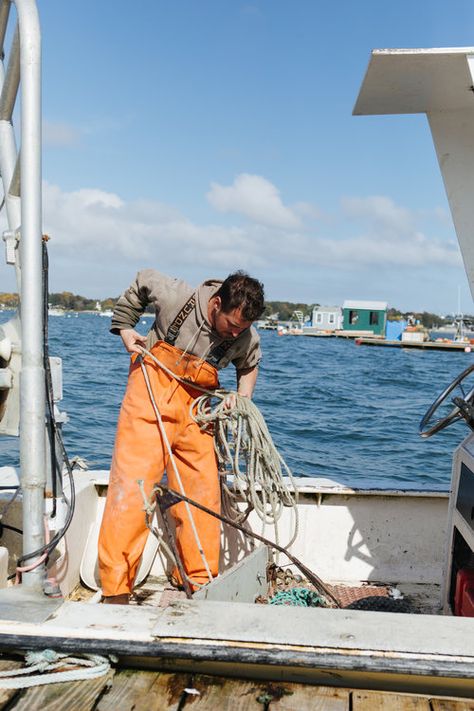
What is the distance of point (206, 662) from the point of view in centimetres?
210

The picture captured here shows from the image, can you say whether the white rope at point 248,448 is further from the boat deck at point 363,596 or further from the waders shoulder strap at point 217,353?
the boat deck at point 363,596

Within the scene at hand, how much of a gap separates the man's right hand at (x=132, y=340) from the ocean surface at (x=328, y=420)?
63.0 inches

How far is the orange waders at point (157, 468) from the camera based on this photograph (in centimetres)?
356

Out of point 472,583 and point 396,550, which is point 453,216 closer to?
point 472,583

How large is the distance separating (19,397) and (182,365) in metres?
1.24

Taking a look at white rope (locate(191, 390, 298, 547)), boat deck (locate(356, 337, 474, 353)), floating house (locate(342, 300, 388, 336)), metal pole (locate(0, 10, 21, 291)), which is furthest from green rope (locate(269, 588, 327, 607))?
floating house (locate(342, 300, 388, 336))

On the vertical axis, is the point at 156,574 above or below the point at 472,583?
below

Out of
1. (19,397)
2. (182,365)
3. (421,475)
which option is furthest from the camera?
(421,475)

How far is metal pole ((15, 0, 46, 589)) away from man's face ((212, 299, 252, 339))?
1246 mm

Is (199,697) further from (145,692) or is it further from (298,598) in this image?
(298,598)

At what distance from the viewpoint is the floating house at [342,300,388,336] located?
69.9 metres

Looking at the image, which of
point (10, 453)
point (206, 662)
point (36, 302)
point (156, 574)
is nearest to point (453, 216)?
point (36, 302)

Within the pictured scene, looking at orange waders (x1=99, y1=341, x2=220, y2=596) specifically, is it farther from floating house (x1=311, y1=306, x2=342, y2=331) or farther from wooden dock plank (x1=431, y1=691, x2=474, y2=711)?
floating house (x1=311, y1=306, x2=342, y2=331)

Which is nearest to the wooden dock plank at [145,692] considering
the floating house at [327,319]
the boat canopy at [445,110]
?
the boat canopy at [445,110]
